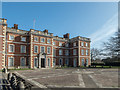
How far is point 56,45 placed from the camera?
34406 millimetres

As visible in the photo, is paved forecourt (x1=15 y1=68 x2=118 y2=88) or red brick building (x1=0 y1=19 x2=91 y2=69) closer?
paved forecourt (x1=15 y1=68 x2=118 y2=88)

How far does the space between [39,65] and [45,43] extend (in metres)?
6.64

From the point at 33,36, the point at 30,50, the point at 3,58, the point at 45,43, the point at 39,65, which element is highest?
the point at 33,36

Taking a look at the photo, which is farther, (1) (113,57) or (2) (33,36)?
(2) (33,36)

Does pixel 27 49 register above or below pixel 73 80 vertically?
above

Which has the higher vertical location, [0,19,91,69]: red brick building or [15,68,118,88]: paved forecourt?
[0,19,91,69]: red brick building

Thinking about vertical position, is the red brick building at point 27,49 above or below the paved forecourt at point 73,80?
above

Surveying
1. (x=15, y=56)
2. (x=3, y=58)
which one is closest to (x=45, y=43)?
(x=15, y=56)

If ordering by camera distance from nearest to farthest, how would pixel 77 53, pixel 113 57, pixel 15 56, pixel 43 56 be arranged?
pixel 113 57
pixel 15 56
pixel 43 56
pixel 77 53

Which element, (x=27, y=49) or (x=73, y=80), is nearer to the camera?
(x=73, y=80)

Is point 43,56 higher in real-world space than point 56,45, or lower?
lower

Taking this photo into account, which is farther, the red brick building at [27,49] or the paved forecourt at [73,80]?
the red brick building at [27,49]

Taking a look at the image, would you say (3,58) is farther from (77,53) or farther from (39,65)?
(77,53)

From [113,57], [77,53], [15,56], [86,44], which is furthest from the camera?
[86,44]
